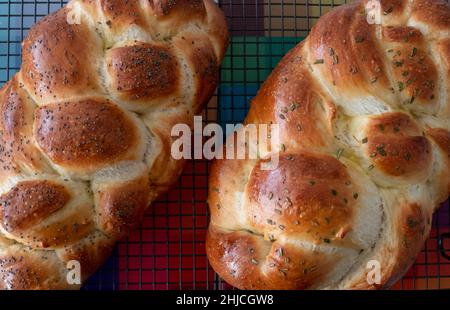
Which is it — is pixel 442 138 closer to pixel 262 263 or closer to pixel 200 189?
pixel 262 263

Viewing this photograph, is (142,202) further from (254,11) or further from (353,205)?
(254,11)

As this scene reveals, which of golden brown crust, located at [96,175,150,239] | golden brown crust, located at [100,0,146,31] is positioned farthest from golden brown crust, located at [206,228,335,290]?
golden brown crust, located at [100,0,146,31]

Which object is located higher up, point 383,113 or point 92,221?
point 383,113

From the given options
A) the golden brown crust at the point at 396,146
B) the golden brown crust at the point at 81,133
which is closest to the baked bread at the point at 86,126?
the golden brown crust at the point at 81,133

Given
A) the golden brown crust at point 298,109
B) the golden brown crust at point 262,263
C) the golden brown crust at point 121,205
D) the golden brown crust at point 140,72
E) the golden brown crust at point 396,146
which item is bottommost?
the golden brown crust at point 262,263

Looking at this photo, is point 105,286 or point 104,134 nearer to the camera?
point 104,134

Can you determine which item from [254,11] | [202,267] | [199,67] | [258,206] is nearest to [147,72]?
[199,67]

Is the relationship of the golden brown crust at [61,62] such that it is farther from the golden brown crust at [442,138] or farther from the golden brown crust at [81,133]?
the golden brown crust at [442,138]
